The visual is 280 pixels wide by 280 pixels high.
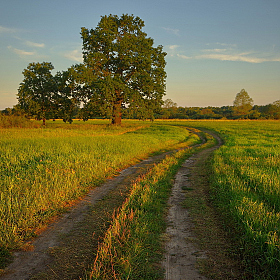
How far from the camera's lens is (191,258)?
3732 millimetres

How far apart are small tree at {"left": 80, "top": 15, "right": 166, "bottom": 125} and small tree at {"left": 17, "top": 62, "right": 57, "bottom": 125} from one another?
38.8ft

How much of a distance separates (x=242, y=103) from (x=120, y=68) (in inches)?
4087

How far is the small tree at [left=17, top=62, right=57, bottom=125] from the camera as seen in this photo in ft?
135

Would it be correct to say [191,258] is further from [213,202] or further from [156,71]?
[156,71]

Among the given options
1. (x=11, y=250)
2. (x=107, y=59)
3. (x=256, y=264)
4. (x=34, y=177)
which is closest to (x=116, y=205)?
(x=11, y=250)

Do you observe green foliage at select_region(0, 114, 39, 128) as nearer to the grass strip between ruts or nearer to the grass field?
the grass field

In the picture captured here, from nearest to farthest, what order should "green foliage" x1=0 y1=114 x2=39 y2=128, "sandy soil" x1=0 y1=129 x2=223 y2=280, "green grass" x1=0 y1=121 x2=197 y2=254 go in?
"sandy soil" x1=0 y1=129 x2=223 y2=280, "green grass" x1=0 y1=121 x2=197 y2=254, "green foliage" x1=0 y1=114 x2=39 y2=128

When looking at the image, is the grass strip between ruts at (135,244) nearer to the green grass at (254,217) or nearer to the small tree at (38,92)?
the green grass at (254,217)

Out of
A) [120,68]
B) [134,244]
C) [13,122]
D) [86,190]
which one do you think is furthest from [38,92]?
[134,244]

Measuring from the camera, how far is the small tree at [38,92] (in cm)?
4128

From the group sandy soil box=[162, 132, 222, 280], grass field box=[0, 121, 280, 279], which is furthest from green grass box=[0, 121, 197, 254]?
sandy soil box=[162, 132, 222, 280]

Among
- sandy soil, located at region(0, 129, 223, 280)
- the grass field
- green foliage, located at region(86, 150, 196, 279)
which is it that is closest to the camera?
green foliage, located at region(86, 150, 196, 279)

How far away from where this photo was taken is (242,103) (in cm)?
11825

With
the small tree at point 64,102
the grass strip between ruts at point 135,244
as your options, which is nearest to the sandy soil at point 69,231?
the grass strip between ruts at point 135,244
